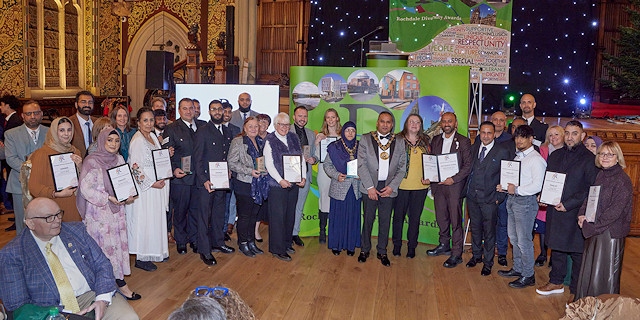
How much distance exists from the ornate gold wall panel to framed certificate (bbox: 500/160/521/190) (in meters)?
9.27

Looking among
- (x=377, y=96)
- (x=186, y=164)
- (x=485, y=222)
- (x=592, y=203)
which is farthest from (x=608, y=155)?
(x=186, y=164)

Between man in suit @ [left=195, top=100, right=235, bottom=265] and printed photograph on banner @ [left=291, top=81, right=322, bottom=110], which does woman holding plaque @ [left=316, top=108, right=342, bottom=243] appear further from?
man in suit @ [left=195, top=100, right=235, bottom=265]

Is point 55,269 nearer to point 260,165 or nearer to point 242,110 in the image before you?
point 260,165

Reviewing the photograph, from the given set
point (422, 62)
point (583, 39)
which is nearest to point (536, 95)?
point (583, 39)

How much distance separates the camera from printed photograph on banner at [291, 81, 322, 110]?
6555 millimetres

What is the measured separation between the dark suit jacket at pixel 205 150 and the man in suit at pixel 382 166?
1430 mm

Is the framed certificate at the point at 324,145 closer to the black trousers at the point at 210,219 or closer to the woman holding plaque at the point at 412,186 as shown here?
the woman holding plaque at the point at 412,186

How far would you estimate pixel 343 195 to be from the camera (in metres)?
5.97

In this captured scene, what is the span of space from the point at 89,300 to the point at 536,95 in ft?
27.6

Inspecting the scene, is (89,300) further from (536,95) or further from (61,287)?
(536,95)

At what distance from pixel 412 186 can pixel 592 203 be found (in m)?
→ 1.91

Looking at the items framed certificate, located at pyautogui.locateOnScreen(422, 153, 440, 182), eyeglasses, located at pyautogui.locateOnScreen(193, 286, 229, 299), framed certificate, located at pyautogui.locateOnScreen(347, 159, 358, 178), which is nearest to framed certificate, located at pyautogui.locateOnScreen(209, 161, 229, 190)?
framed certificate, located at pyautogui.locateOnScreen(347, 159, 358, 178)

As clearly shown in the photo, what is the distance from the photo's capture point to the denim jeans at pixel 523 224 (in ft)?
17.0

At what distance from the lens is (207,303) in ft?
6.43
